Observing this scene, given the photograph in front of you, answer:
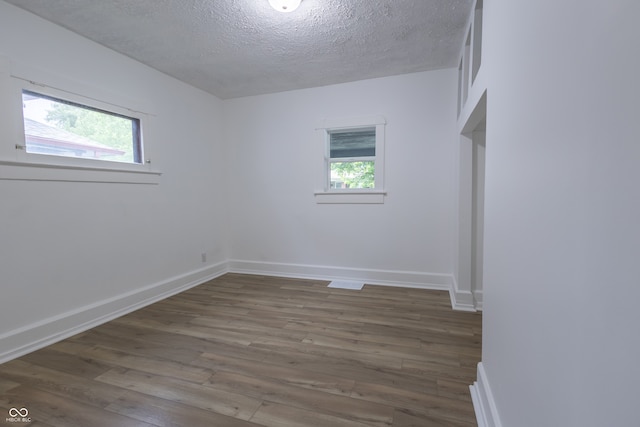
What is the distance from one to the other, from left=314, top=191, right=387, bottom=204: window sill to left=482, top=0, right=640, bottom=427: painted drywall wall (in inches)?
101

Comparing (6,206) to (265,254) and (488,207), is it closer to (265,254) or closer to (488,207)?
(265,254)

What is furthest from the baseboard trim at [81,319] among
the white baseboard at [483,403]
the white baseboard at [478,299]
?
Answer: the white baseboard at [478,299]

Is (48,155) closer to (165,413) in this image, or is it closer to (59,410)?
(59,410)

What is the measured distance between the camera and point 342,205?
13.2 feet

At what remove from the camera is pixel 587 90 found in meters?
0.61

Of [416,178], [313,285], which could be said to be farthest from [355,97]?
[313,285]

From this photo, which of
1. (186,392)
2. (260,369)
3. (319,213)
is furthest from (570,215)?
(319,213)

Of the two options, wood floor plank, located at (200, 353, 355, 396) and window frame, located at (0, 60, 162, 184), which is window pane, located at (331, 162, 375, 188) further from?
wood floor plank, located at (200, 353, 355, 396)

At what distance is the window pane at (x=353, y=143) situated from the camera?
3.97m

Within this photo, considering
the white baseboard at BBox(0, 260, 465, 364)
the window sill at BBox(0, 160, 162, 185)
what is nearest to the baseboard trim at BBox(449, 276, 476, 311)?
the white baseboard at BBox(0, 260, 465, 364)

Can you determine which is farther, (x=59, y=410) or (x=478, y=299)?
(x=478, y=299)

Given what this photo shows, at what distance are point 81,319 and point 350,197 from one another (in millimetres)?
3137

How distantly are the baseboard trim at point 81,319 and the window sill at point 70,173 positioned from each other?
1.18 metres

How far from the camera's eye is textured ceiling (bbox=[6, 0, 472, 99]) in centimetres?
231
